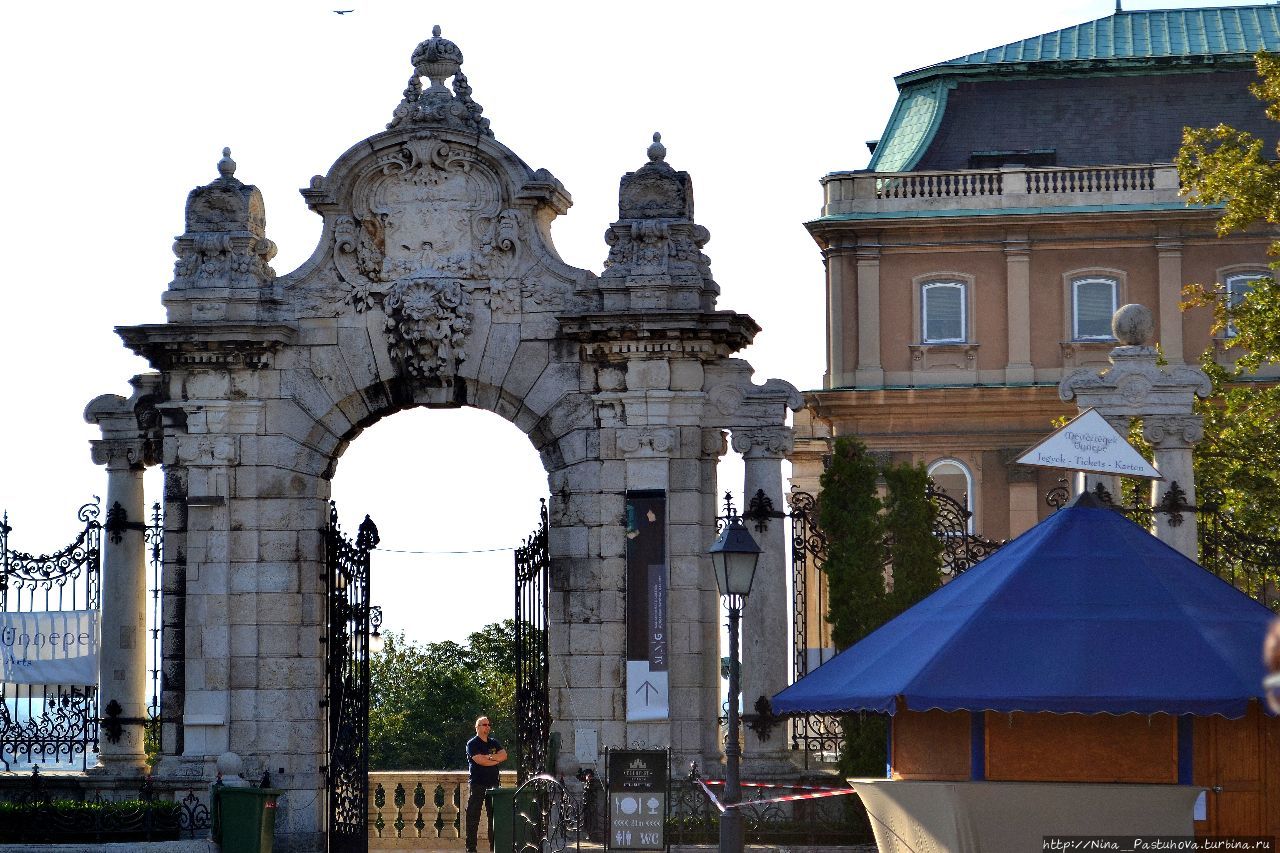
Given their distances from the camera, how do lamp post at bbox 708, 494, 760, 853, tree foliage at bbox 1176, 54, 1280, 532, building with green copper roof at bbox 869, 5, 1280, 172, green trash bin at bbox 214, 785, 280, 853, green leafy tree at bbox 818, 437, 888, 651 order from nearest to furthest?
lamp post at bbox 708, 494, 760, 853, green trash bin at bbox 214, 785, 280, 853, green leafy tree at bbox 818, 437, 888, 651, tree foliage at bbox 1176, 54, 1280, 532, building with green copper roof at bbox 869, 5, 1280, 172

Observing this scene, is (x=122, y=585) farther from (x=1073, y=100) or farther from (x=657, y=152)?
(x=1073, y=100)

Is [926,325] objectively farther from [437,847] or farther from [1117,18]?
[437,847]

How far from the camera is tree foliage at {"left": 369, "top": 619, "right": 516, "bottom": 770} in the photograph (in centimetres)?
4197

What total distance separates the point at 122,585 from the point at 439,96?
19.5 feet

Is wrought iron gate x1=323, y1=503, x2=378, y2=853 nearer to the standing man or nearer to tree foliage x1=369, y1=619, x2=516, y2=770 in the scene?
the standing man

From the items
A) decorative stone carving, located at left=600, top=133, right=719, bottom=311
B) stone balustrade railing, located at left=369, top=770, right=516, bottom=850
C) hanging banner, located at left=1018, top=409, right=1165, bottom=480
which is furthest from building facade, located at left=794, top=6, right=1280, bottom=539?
hanging banner, located at left=1018, top=409, right=1165, bottom=480

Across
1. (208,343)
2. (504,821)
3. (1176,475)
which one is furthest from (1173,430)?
(208,343)

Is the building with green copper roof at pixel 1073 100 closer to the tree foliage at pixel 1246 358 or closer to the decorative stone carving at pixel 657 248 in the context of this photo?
the tree foliage at pixel 1246 358

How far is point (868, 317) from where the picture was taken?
45.0 meters

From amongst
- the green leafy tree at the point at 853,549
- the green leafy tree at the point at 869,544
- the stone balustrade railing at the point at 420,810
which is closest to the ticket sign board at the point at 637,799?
the green leafy tree at the point at 869,544

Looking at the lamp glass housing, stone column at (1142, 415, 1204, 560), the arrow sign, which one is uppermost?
stone column at (1142, 415, 1204, 560)

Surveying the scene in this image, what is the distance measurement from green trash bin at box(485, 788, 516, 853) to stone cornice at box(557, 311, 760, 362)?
4.39 m

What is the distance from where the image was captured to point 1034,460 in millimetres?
20562

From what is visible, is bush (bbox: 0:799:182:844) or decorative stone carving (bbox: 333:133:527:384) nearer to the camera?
bush (bbox: 0:799:182:844)
